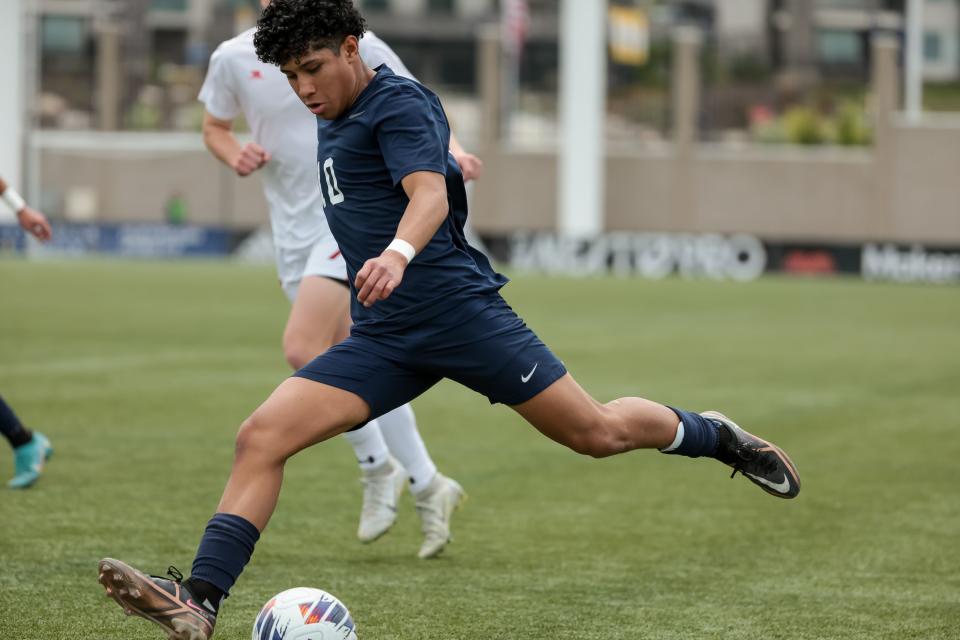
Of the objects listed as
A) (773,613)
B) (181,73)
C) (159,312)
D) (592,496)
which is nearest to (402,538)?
(592,496)

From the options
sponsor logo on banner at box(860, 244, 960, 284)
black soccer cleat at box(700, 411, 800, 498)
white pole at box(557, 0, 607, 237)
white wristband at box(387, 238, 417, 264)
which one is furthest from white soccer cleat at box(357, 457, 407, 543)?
white pole at box(557, 0, 607, 237)

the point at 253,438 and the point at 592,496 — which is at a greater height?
the point at 253,438

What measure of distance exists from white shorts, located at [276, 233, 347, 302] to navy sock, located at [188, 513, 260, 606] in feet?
7.03

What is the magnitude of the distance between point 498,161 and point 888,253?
14971 mm

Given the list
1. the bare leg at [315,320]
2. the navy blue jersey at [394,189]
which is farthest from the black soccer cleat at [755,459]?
the bare leg at [315,320]

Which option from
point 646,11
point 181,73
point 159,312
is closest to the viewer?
point 159,312

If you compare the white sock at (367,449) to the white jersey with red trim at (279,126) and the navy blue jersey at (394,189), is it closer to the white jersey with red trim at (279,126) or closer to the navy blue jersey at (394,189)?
the white jersey with red trim at (279,126)

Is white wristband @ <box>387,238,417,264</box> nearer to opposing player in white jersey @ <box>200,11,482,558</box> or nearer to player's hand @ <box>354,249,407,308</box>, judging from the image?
player's hand @ <box>354,249,407,308</box>

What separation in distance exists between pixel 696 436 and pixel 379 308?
1.34m

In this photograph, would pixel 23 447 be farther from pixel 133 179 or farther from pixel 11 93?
pixel 133 179

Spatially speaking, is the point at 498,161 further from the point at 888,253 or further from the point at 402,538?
the point at 402,538

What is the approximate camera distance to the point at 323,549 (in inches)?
270

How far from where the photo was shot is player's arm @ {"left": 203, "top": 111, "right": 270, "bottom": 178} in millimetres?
6852

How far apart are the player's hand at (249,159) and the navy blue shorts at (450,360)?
194cm
